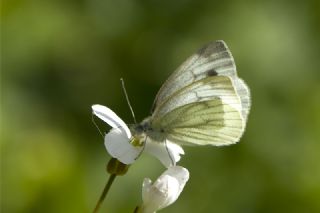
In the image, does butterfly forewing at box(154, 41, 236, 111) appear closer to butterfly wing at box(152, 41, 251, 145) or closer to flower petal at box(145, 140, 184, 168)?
butterfly wing at box(152, 41, 251, 145)

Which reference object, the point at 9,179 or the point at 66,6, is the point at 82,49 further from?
the point at 9,179

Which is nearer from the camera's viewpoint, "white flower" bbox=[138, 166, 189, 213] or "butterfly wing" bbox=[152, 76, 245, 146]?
"white flower" bbox=[138, 166, 189, 213]

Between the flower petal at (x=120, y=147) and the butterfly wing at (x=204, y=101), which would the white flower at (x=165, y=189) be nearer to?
the flower petal at (x=120, y=147)

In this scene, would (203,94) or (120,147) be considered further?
(203,94)

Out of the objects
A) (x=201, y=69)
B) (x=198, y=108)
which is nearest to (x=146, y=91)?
(x=198, y=108)

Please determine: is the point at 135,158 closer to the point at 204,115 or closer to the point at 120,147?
the point at 120,147

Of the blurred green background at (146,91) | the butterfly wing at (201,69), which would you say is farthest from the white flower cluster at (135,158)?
the blurred green background at (146,91)

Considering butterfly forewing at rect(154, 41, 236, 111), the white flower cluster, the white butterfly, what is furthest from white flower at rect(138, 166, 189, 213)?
butterfly forewing at rect(154, 41, 236, 111)
